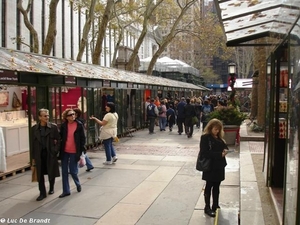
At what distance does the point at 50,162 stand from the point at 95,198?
1.06 m

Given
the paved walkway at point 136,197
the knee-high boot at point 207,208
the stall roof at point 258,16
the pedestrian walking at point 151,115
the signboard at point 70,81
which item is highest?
the stall roof at point 258,16

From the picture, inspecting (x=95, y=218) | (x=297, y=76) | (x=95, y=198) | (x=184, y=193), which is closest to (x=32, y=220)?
(x=95, y=218)

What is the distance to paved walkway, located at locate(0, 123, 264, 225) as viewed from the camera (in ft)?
18.2

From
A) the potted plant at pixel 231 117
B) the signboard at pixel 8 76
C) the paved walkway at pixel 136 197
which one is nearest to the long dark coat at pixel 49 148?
the paved walkway at pixel 136 197

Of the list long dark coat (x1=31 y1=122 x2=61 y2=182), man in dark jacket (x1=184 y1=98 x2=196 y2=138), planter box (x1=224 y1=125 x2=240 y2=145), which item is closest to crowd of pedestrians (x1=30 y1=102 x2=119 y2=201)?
long dark coat (x1=31 y1=122 x2=61 y2=182)

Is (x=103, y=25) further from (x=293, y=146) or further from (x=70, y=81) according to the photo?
(x=293, y=146)

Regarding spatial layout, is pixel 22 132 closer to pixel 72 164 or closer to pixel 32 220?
pixel 72 164

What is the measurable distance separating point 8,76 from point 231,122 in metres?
7.87

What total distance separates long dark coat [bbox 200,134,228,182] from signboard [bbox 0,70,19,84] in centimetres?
456

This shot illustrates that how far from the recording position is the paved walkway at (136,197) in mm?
5562

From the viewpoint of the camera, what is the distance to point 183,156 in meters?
11.0

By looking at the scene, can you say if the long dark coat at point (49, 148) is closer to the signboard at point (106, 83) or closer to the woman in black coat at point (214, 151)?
the woman in black coat at point (214, 151)

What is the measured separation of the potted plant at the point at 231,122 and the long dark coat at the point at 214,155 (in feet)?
23.3

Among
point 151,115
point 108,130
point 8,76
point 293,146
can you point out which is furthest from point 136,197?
point 151,115
